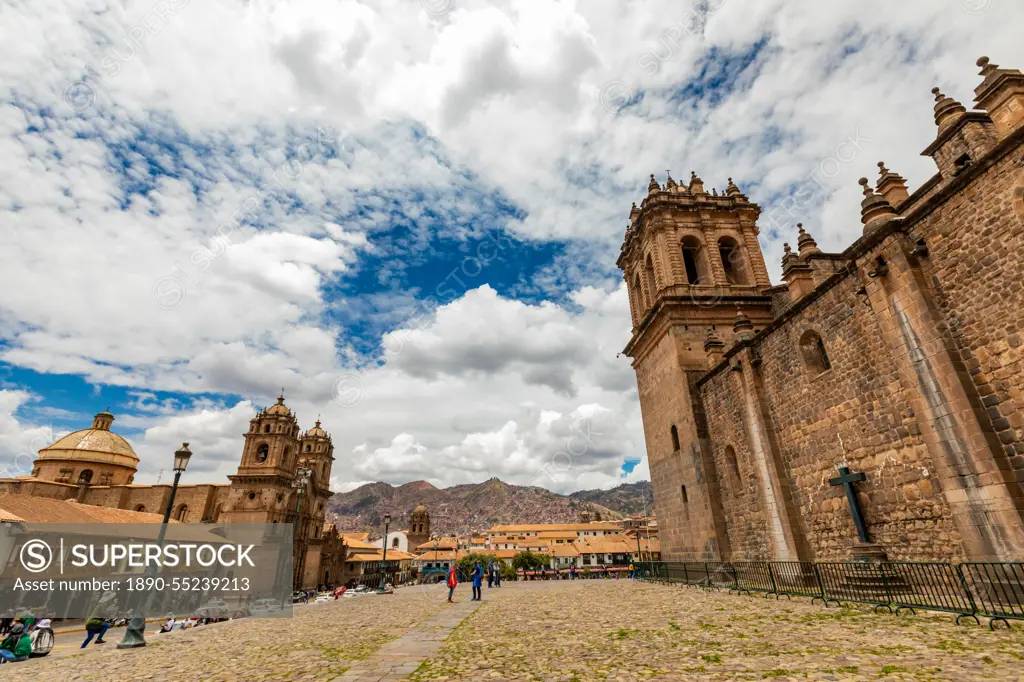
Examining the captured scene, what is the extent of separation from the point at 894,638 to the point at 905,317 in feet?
20.5

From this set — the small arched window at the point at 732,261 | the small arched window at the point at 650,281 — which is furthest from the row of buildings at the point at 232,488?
the small arched window at the point at 732,261

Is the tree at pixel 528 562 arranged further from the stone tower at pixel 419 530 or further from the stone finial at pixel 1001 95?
the stone finial at pixel 1001 95

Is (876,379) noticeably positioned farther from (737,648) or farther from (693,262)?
(693,262)

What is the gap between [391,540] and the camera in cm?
12475

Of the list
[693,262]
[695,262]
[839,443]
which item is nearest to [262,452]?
[693,262]

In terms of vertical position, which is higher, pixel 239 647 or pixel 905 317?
pixel 905 317

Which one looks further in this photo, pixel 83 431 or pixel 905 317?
pixel 83 431

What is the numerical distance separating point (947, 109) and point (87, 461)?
247 ft

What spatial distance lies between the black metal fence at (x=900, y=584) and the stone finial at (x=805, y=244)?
11.3 metres

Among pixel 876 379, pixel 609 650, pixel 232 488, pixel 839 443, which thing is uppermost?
pixel 232 488

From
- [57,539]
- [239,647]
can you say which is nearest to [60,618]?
[57,539]

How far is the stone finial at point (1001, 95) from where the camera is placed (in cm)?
1127

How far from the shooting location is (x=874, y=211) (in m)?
10.4

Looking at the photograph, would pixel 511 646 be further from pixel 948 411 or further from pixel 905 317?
pixel 905 317
